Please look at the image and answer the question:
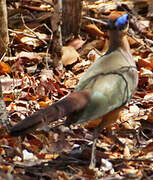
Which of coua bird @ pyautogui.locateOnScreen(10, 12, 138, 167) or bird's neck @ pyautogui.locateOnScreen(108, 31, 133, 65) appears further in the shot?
bird's neck @ pyautogui.locateOnScreen(108, 31, 133, 65)

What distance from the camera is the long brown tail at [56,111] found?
126 inches

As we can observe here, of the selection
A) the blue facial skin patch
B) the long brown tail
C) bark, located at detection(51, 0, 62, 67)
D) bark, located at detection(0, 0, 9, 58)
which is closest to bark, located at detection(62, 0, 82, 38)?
bark, located at detection(51, 0, 62, 67)

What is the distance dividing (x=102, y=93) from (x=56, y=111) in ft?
1.41

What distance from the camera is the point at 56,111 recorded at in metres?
3.35

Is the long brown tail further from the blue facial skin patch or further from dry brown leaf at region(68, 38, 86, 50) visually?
dry brown leaf at region(68, 38, 86, 50)

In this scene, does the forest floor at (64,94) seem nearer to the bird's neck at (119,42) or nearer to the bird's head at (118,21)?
the bird's neck at (119,42)

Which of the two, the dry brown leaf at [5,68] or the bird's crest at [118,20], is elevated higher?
the bird's crest at [118,20]

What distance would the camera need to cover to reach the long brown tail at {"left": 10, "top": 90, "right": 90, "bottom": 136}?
321cm

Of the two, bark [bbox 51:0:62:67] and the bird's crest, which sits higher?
the bird's crest

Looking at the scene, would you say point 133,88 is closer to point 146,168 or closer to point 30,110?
point 146,168

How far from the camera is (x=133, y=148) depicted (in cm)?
402

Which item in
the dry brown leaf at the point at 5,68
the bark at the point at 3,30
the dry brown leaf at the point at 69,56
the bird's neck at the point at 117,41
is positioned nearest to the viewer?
the bird's neck at the point at 117,41

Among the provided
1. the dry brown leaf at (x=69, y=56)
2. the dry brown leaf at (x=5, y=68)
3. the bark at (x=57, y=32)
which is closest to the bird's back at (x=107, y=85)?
the bark at (x=57, y=32)

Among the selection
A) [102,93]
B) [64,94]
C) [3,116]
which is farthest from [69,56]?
[102,93]
